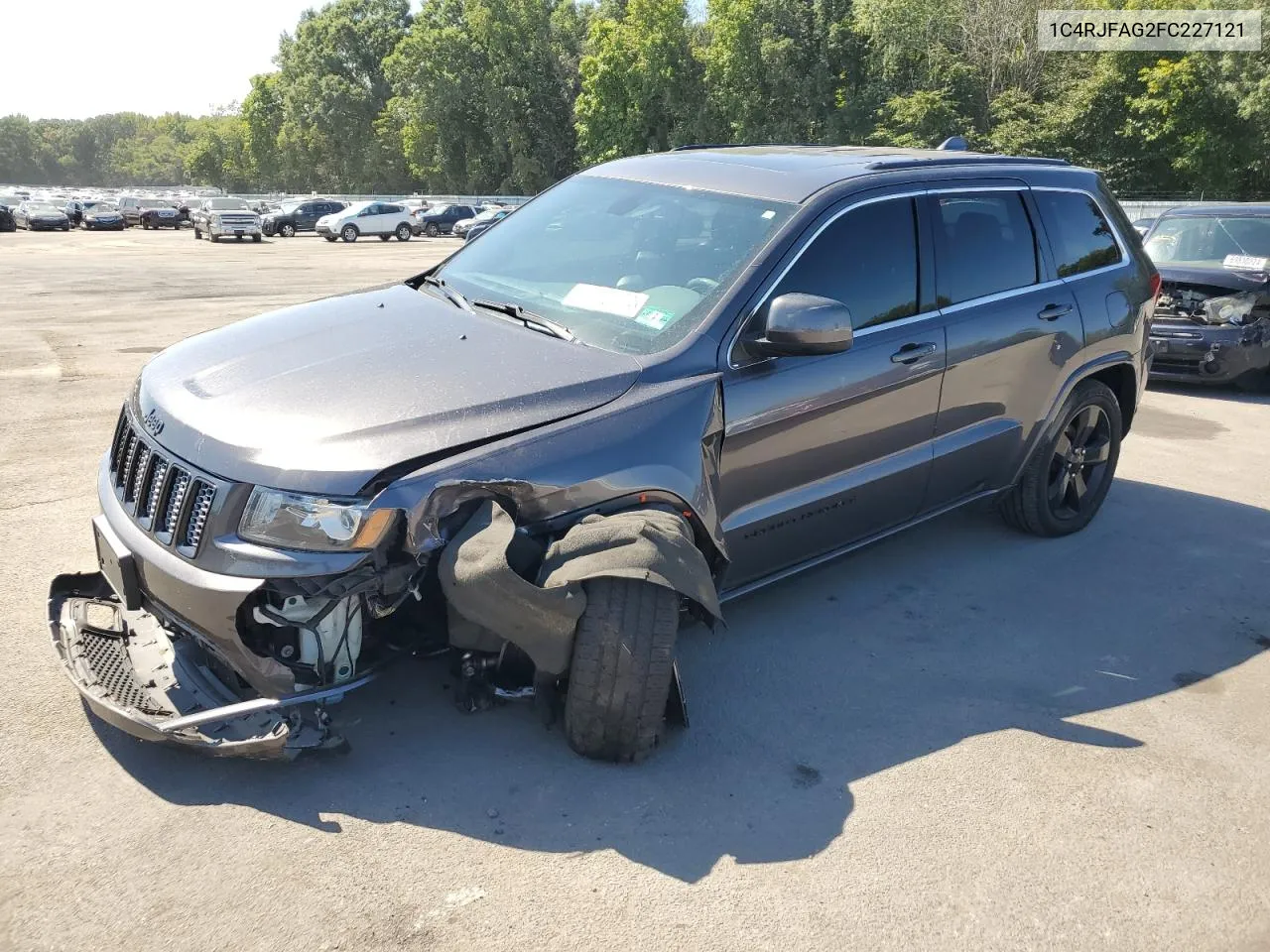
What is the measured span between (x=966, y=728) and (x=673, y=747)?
1.08m

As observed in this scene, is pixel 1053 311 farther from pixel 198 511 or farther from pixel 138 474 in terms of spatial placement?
pixel 138 474

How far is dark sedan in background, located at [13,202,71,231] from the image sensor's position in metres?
43.6

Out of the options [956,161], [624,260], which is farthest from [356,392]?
[956,161]

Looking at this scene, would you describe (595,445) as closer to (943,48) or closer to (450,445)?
(450,445)

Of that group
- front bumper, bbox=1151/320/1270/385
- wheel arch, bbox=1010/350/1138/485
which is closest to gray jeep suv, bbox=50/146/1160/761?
wheel arch, bbox=1010/350/1138/485

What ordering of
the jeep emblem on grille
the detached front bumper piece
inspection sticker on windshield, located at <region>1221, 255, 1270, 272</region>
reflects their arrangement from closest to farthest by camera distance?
the detached front bumper piece → the jeep emblem on grille → inspection sticker on windshield, located at <region>1221, 255, 1270, 272</region>

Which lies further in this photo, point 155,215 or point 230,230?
point 155,215

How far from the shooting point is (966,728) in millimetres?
3605

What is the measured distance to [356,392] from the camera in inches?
127

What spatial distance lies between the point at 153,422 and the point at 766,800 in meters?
2.34

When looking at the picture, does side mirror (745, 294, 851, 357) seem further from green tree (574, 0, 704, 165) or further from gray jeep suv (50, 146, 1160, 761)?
green tree (574, 0, 704, 165)

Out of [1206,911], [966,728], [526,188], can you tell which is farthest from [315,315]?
[526,188]

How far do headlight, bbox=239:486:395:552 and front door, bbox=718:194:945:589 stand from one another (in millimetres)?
1292

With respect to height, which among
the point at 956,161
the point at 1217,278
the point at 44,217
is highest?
the point at 44,217
